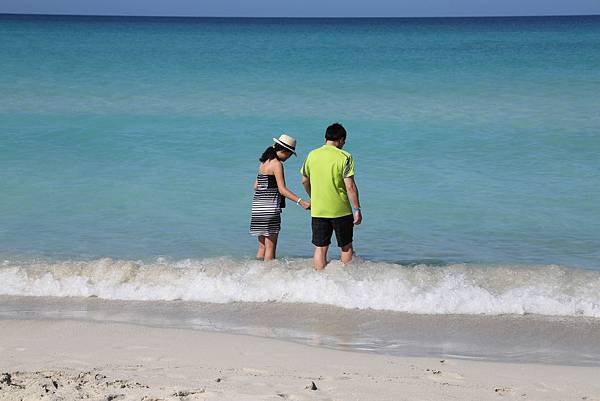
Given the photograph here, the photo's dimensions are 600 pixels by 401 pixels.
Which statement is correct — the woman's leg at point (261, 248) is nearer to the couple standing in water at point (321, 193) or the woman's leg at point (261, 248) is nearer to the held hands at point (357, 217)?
the couple standing in water at point (321, 193)

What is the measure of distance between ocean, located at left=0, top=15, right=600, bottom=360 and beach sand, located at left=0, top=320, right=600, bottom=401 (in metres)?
1.46

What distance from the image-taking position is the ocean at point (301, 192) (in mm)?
7879

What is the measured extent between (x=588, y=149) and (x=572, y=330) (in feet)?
30.6

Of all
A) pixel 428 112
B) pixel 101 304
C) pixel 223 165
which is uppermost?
pixel 428 112

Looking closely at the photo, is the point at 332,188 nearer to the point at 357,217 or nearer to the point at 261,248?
the point at 357,217

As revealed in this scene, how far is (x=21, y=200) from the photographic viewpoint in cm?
1197

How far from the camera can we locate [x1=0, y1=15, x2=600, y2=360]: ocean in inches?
310

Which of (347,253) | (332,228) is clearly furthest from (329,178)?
(347,253)

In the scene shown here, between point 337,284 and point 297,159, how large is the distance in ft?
24.1

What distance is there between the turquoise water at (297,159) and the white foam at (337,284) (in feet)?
2.62

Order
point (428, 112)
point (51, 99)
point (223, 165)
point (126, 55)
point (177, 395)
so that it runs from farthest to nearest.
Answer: point (126, 55), point (51, 99), point (428, 112), point (223, 165), point (177, 395)

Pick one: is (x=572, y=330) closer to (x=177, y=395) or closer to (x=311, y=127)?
(x=177, y=395)

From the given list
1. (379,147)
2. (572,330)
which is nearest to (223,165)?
(379,147)

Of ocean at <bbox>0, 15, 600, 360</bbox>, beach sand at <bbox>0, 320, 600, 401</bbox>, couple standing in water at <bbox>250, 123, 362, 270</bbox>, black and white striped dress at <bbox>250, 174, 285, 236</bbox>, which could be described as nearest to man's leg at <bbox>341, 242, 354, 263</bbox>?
couple standing in water at <bbox>250, 123, 362, 270</bbox>
